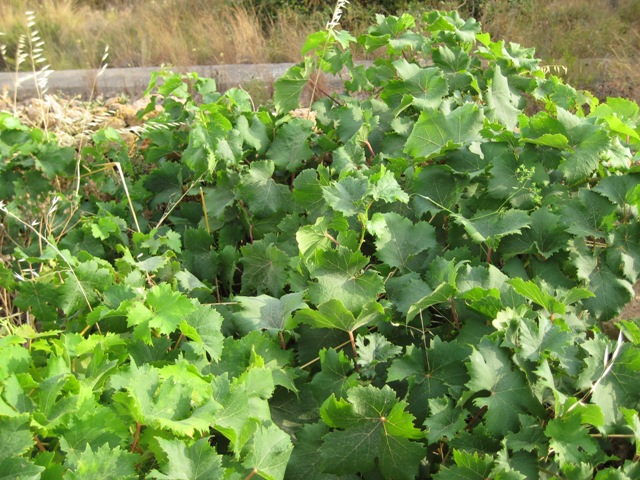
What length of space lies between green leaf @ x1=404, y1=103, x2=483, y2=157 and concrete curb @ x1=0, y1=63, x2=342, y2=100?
2778mm

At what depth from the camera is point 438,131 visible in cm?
203

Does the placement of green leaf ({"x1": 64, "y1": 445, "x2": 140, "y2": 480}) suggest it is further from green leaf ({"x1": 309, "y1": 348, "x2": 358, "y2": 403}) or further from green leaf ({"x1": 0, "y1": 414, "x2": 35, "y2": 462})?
green leaf ({"x1": 309, "y1": 348, "x2": 358, "y2": 403})

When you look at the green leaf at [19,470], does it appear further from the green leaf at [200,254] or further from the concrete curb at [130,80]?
the concrete curb at [130,80]

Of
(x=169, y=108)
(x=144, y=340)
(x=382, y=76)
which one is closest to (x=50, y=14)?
(x=169, y=108)

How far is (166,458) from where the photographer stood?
1.29 meters

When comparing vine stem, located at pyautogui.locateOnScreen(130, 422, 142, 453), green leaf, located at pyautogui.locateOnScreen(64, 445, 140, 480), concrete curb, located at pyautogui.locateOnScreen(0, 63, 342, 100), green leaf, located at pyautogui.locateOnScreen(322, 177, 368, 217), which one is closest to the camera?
green leaf, located at pyautogui.locateOnScreen(64, 445, 140, 480)

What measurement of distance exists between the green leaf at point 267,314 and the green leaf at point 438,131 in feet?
1.97

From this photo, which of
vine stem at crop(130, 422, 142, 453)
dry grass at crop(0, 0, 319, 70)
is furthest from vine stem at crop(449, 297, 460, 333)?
dry grass at crop(0, 0, 319, 70)

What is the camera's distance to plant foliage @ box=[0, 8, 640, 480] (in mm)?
1351

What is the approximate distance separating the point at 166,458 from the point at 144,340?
0.35 m

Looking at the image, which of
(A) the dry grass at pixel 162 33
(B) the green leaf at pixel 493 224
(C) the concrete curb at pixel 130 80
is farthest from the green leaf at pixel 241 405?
(A) the dry grass at pixel 162 33

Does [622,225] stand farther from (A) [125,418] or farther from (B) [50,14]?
(B) [50,14]

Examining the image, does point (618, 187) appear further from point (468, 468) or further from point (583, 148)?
point (468, 468)

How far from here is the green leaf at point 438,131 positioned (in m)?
2.02
